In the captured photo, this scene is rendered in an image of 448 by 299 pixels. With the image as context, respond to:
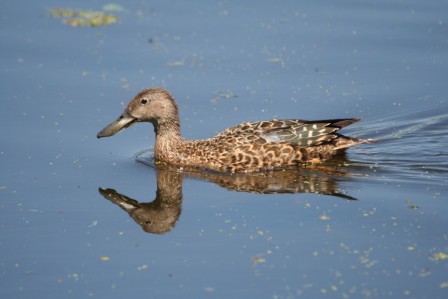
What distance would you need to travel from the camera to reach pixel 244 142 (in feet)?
39.0

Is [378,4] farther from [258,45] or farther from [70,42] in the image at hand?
[70,42]

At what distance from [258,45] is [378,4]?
9.56 ft

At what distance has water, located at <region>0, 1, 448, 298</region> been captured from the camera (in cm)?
889

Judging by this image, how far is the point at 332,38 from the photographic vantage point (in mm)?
15500

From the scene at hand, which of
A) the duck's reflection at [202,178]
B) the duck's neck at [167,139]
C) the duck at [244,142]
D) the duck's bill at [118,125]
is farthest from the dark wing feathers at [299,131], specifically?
the duck's bill at [118,125]

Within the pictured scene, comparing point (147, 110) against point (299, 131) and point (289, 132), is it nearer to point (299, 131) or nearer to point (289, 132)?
point (289, 132)

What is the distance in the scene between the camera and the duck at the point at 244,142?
467 inches

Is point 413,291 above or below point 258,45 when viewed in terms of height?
below

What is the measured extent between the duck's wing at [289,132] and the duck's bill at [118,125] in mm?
1342

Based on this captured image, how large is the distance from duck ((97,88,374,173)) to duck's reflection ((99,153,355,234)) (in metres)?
0.17

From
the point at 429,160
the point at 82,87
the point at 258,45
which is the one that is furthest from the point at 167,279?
the point at 258,45

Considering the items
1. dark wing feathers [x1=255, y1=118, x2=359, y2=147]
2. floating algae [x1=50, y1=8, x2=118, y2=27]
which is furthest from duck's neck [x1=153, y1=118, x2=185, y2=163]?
floating algae [x1=50, y1=8, x2=118, y2=27]

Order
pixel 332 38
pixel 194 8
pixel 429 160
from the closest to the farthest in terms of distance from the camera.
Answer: pixel 429 160
pixel 332 38
pixel 194 8

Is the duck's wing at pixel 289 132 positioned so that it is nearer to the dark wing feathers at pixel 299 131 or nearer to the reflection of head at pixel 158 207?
the dark wing feathers at pixel 299 131
